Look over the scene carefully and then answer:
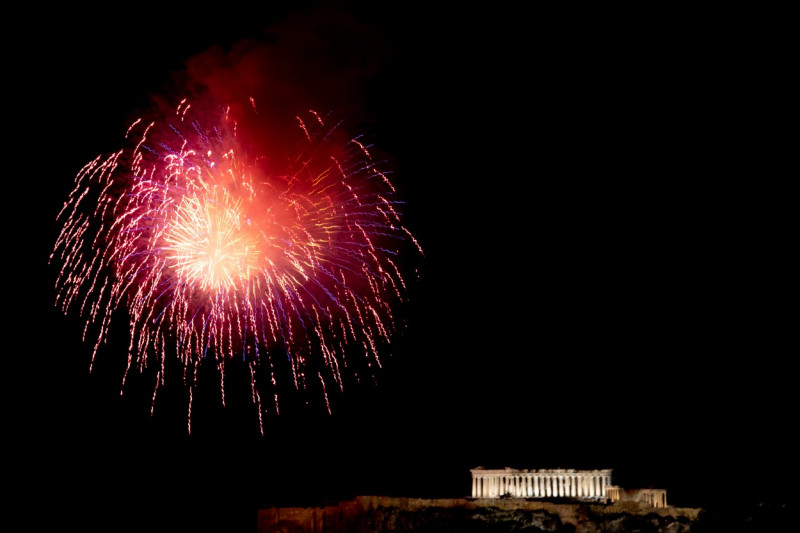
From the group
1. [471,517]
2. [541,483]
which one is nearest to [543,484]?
[541,483]

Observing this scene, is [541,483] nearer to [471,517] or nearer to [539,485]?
[539,485]

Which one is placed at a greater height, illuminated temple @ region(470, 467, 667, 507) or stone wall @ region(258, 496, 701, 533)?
illuminated temple @ region(470, 467, 667, 507)

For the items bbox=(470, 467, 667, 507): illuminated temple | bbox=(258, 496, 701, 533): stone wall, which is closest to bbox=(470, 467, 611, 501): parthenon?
bbox=(470, 467, 667, 507): illuminated temple

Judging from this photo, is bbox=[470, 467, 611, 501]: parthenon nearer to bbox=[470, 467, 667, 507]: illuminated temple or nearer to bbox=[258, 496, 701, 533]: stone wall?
bbox=[470, 467, 667, 507]: illuminated temple

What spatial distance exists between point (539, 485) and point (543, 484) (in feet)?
0.49

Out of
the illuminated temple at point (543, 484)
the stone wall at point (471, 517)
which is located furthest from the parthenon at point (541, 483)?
the stone wall at point (471, 517)

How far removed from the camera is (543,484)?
63.0 feet

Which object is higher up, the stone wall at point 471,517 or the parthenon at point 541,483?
the parthenon at point 541,483

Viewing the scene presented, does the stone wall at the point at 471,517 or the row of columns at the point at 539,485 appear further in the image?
the row of columns at the point at 539,485

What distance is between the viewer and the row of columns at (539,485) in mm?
18906

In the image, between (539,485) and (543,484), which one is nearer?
(543,484)

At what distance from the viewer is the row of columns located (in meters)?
18.9

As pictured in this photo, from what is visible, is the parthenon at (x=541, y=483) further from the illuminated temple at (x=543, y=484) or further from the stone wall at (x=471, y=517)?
the stone wall at (x=471, y=517)

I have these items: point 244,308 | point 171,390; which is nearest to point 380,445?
point 171,390
